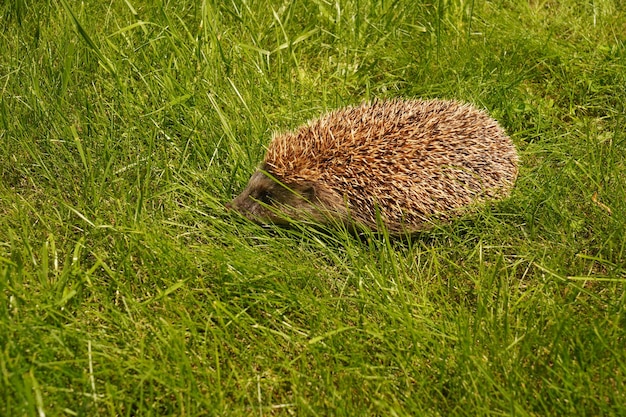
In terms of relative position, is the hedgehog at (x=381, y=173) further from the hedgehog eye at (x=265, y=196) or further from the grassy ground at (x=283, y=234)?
the grassy ground at (x=283, y=234)

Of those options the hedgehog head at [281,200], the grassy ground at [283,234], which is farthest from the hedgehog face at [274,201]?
the grassy ground at [283,234]

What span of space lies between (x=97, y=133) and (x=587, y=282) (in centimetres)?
306

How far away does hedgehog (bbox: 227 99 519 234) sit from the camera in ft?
14.1

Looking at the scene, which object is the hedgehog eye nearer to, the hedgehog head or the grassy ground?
the hedgehog head

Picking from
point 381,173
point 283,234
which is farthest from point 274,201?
point 381,173

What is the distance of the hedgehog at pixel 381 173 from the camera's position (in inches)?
169

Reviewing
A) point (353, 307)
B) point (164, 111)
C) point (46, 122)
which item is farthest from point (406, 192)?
point (46, 122)

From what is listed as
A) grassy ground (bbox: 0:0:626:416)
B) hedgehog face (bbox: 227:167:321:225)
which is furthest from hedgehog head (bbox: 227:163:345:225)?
grassy ground (bbox: 0:0:626:416)

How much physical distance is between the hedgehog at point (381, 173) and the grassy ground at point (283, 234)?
0.14 meters

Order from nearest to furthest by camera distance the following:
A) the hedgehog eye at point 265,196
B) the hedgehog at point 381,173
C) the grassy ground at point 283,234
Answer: the grassy ground at point 283,234, the hedgehog at point 381,173, the hedgehog eye at point 265,196

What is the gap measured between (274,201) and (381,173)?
0.67 metres

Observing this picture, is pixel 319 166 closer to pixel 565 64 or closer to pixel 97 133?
pixel 97 133

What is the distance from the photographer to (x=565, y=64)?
567cm

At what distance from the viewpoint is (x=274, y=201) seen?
4.42 meters
